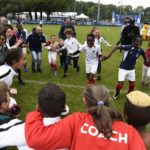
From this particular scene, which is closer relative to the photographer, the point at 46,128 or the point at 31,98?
the point at 46,128

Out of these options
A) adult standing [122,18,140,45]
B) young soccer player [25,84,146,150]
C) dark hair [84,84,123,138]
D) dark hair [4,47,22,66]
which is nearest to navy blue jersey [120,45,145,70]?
dark hair [4,47,22,66]

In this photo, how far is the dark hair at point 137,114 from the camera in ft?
5.23

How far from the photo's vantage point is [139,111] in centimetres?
160

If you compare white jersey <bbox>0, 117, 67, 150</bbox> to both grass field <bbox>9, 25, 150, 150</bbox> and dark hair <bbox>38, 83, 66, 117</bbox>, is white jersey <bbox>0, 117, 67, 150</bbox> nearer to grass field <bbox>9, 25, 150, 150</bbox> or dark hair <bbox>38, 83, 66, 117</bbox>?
dark hair <bbox>38, 83, 66, 117</bbox>

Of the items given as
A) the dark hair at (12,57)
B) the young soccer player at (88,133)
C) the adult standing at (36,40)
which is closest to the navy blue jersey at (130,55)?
the dark hair at (12,57)

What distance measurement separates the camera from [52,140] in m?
1.40

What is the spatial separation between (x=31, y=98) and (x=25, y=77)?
186 centimetres

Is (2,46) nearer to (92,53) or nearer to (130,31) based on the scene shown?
(92,53)

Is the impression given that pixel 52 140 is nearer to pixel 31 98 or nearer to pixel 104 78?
pixel 31 98

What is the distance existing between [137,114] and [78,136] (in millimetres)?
653

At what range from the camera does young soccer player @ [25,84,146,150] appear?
1.36 meters

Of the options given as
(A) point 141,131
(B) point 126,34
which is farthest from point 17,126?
(B) point 126,34

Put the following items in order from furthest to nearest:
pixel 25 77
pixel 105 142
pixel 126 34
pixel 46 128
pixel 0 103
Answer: pixel 126 34
pixel 25 77
pixel 0 103
pixel 46 128
pixel 105 142

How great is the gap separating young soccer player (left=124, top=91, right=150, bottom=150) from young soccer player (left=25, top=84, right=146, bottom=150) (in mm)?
210
